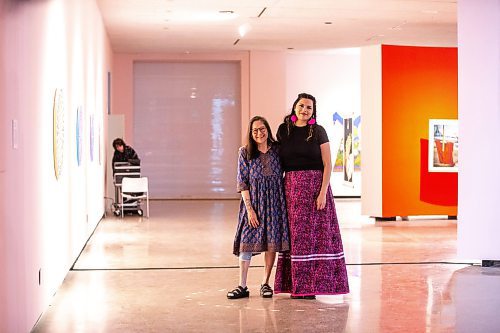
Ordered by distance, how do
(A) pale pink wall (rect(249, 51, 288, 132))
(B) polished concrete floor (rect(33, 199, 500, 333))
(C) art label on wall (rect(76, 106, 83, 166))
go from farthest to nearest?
(A) pale pink wall (rect(249, 51, 288, 132)) < (C) art label on wall (rect(76, 106, 83, 166)) < (B) polished concrete floor (rect(33, 199, 500, 333))

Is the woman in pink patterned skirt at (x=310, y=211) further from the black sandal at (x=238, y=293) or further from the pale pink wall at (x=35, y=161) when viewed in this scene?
the pale pink wall at (x=35, y=161)

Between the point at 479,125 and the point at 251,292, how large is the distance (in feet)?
10.3

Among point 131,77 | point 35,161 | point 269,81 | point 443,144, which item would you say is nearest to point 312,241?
point 35,161

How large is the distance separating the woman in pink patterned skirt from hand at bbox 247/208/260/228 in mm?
267

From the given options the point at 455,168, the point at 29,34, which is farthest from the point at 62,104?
the point at 455,168

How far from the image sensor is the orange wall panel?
15.0 meters

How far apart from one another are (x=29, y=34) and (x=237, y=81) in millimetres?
15458

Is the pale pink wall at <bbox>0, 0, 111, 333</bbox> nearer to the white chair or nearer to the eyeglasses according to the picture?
the eyeglasses

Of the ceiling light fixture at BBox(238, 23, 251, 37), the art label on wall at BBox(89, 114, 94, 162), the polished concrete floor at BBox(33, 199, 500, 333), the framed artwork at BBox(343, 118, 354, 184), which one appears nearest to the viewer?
the polished concrete floor at BBox(33, 199, 500, 333)

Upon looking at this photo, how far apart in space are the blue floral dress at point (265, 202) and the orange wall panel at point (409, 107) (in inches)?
320

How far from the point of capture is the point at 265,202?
7.08 m

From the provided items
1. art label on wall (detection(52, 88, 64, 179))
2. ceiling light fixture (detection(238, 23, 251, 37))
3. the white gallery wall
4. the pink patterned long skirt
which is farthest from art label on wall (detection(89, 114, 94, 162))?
the pink patterned long skirt

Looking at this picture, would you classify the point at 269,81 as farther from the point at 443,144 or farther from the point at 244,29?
the point at 443,144

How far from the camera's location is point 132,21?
49.6 ft
